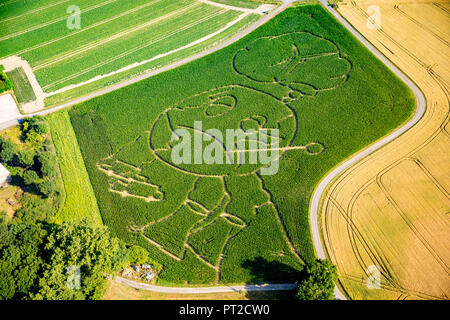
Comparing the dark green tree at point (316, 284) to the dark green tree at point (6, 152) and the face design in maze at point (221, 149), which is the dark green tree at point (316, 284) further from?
the dark green tree at point (6, 152)

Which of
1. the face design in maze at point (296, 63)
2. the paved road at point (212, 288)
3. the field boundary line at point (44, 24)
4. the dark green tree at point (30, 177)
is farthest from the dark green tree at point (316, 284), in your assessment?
the field boundary line at point (44, 24)

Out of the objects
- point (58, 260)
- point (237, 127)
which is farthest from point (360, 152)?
point (58, 260)

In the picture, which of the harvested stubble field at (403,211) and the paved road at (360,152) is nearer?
the harvested stubble field at (403,211)

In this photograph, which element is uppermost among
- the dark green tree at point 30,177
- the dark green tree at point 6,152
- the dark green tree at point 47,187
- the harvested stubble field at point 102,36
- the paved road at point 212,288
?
the harvested stubble field at point 102,36

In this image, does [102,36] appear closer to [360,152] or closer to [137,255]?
[137,255]

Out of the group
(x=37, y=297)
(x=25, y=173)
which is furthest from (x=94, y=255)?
(x=25, y=173)

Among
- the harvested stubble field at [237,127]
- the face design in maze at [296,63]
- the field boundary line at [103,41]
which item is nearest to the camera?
the harvested stubble field at [237,127]

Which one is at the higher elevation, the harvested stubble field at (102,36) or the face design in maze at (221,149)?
the harvested stubble field at (102,36)

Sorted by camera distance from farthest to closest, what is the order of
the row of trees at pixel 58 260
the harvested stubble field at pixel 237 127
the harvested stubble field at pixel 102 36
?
the harvested stubble field at pixel 102 36 → the harvested stubble field at pixel 237 127 → the row of trees at pixel 58 260
